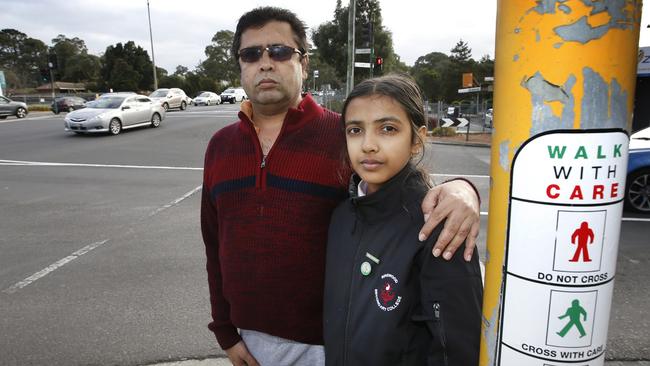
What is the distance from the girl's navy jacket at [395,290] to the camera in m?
1.22

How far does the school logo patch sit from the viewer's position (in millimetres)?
1348

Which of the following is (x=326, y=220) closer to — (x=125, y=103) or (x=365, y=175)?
(x=365, y=175)

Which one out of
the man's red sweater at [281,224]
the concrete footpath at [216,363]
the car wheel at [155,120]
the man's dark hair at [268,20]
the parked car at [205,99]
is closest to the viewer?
the man's red sweater at [281,224]

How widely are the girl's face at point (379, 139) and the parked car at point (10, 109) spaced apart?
3082 centimetres

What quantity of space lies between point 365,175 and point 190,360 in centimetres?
240

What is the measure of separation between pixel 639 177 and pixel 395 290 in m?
7.54

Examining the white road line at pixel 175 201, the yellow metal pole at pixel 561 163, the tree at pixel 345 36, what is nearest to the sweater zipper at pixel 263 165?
the yellow metal pole at pixel 561 163

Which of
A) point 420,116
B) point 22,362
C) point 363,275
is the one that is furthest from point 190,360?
→ point 420,116

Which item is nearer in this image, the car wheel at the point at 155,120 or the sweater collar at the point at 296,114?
the sweater collar at the point at 296,114

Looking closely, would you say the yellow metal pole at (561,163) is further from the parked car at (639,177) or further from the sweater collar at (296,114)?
the parked car at (639,177)

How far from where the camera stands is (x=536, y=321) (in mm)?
906

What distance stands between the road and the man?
1.69 ft

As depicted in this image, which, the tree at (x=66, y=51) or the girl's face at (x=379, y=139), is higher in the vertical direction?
the tree at (x=66, y=51)

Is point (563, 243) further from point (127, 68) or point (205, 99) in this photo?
point (127, 68)
